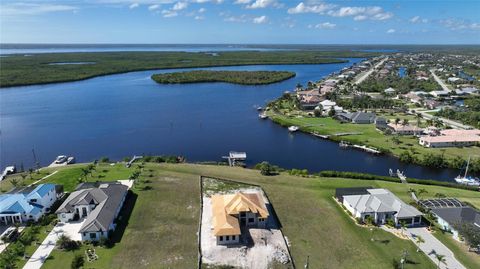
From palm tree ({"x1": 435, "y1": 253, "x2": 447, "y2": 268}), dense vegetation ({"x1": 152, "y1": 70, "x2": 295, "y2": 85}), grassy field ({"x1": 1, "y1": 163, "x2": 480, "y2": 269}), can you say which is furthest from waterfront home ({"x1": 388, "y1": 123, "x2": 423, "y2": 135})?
dense vegetation ({"x1": 152, "y1": 70, "x2": 295, "y2": 85})

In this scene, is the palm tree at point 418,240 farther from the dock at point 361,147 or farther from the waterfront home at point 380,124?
the waterfront home at point 380,124

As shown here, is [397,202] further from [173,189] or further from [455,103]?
[455,103]

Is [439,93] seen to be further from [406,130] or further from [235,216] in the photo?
[235,216]

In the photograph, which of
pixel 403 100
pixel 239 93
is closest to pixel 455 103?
pixel 403 100

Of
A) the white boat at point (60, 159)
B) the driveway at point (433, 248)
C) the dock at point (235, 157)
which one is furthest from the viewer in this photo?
the white boat at point (60, 159)

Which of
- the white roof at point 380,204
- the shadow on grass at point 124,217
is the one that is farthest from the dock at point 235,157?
the white roof at point 380,204

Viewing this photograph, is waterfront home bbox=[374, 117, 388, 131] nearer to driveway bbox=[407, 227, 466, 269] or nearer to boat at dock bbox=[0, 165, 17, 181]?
driveway bbox=[407, 227, 466, 269]

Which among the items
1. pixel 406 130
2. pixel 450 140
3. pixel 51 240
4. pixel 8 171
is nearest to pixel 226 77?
pixel 406 130
